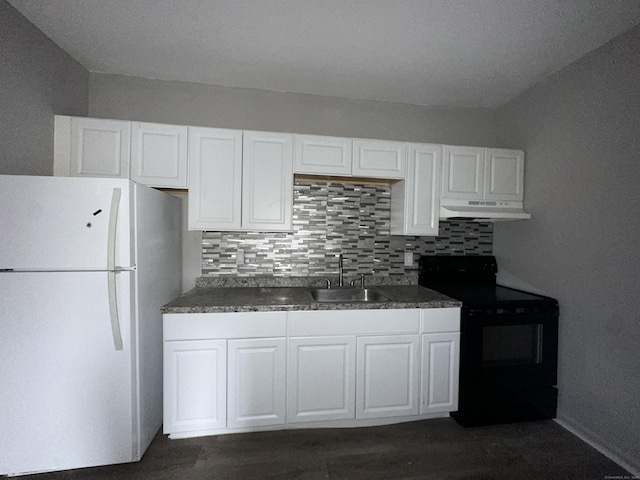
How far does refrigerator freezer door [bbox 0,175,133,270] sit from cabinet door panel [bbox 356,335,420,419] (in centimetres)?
160

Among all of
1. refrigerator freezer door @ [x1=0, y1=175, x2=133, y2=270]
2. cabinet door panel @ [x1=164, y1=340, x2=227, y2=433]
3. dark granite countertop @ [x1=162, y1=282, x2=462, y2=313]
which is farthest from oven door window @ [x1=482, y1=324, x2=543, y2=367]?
refrigerator freezer door @ [x1=0, y1=175, x2=133, y2=270]

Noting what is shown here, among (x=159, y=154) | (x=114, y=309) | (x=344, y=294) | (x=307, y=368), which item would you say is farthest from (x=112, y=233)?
(x=344, y=294)

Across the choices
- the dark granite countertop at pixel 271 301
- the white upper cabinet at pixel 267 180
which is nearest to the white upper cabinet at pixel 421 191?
the dark granite countertop at pixel 271 301

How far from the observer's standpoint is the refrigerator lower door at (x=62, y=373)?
142 cm

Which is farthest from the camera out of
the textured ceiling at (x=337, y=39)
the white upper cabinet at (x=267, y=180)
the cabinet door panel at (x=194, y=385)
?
the white upper cabinet at (x=267, y=180)

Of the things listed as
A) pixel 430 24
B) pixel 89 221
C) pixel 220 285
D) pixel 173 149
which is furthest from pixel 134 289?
pixel 430 24

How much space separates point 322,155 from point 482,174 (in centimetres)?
133

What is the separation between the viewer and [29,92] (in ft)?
5.61

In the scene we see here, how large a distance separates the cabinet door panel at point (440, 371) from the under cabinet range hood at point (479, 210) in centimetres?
91

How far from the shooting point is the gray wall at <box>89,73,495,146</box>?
87.5 inches

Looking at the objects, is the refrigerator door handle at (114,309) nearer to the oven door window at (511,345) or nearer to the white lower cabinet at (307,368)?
the white lower cabinet at (307,368)

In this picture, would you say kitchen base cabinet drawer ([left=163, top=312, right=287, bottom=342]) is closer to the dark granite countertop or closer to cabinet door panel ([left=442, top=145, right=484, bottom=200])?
the dark granite countertop

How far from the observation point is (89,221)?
1448 millimetres

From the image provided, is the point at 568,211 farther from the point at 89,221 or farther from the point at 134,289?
the point at 89,221
